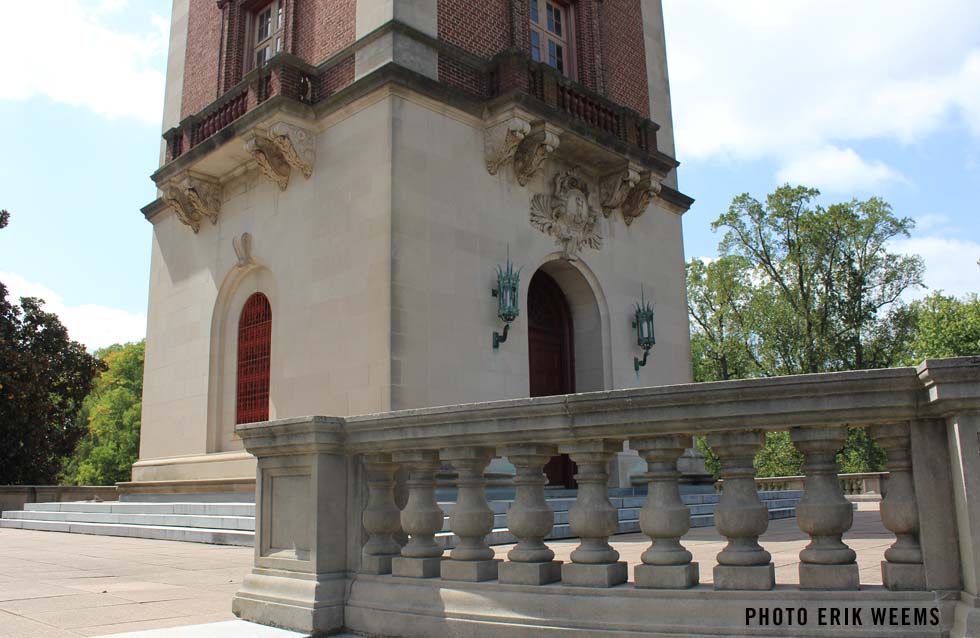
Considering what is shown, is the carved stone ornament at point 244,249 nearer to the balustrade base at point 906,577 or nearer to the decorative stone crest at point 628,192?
the decorative stone crest at point 628,192

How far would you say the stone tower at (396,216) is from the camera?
14492 millimetres

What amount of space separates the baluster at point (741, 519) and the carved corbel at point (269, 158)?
13.2 metres

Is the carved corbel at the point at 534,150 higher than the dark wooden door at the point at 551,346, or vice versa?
the carved corbel at the point at 534,150

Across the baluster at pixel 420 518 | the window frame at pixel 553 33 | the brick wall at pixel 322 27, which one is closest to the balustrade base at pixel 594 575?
the baluster at pixel 420 518

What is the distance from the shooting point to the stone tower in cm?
1449

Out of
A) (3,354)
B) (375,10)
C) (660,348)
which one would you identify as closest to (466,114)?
(375,10)

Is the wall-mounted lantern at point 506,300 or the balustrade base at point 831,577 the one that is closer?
the balustrade base at point 831,577

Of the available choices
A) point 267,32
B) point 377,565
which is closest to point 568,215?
point 267,32

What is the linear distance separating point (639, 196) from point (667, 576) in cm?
1511

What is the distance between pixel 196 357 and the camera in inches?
719

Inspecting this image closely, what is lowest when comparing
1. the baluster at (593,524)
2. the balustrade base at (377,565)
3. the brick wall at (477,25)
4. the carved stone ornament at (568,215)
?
the balustrade base at (377,565)

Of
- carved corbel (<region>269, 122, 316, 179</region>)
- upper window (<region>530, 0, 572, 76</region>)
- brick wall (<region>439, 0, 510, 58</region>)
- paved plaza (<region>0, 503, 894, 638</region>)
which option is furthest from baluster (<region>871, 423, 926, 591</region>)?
upper window (<region>530, 0, 572, 76</region>)

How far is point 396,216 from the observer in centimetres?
1415

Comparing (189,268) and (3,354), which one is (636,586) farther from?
(3,354)
